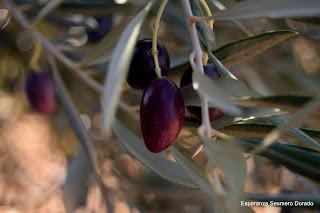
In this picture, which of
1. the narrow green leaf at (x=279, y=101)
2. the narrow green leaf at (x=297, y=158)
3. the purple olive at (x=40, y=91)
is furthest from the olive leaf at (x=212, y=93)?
the purple olive at (x=40, y=91)

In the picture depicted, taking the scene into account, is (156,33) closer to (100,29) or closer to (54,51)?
(54,51)

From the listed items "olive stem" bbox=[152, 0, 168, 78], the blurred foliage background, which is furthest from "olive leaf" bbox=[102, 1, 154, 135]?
the blurred foliage background

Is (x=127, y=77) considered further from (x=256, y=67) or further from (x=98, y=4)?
(x=256, y=67)

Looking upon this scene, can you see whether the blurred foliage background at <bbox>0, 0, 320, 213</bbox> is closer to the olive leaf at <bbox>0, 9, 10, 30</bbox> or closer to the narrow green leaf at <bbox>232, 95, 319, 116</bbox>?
the olive leaf at <bbox>0, 9, 10, 30</bbox>

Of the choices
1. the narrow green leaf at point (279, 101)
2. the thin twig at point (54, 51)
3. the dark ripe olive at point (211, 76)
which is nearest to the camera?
the narrow green leaf at point (279, 101)

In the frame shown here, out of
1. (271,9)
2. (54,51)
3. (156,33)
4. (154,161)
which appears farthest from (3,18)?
(271,9)

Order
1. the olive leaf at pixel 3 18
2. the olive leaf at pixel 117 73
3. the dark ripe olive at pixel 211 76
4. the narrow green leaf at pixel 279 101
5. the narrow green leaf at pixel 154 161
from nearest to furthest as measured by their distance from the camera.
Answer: the olive leaf at pixel 117 73 → the narrow green leaf at pixel 279 101 → the dark ripe olive at pixel 211 76 → the narrow green leaf at pixel 154 161 → the olive leaf at pixel 3 18

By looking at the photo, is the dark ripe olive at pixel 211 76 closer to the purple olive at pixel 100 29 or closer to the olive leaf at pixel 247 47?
the olive leaf at pixel 247 47
